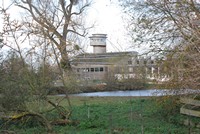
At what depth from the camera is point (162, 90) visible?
1122cm

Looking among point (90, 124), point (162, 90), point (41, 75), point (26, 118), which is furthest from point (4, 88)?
point (162, 90)

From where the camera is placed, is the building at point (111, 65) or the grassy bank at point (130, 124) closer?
the grassy bank at point (130, 124)

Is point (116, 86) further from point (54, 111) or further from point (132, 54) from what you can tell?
point (54, 111)

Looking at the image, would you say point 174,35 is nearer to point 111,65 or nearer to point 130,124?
point 130,124

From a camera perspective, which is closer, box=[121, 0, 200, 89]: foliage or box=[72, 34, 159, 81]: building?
box=[121, 0, 200, 89]: foliage

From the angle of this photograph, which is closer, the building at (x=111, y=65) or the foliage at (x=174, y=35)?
the foliage at (x=174, y=35)

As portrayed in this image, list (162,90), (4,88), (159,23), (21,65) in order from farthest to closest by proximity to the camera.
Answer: (159,23), (162,90), (21,65), (4,88)

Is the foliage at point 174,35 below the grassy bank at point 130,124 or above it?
above

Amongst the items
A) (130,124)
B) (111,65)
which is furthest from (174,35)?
(111,65)

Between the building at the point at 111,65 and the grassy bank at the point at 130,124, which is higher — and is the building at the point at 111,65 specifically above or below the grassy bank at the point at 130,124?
above

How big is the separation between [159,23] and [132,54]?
285cm

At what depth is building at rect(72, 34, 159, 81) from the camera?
564 inches

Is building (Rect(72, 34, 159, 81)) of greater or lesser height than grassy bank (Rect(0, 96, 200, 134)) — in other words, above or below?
above

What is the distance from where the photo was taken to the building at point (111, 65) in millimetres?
14317
